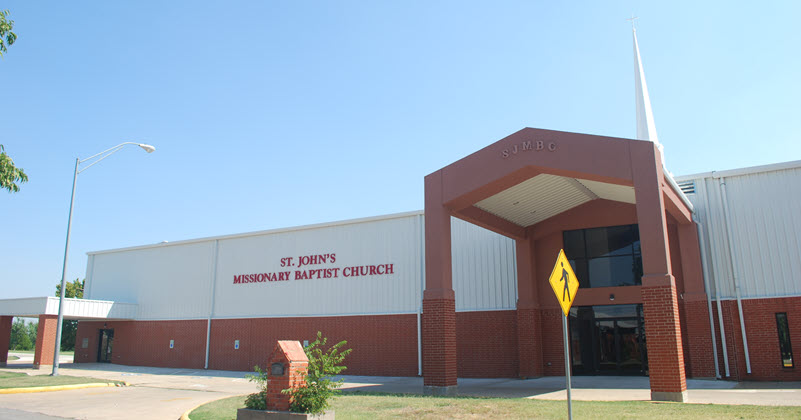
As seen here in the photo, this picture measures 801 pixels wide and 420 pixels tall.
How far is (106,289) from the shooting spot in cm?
3553

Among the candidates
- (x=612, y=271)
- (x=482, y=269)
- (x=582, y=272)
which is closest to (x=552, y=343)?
(x=582, y=272)

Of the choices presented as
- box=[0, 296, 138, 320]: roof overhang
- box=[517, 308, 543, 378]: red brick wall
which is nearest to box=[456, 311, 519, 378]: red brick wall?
box=[517, 308, 543, 378]: red brick wall

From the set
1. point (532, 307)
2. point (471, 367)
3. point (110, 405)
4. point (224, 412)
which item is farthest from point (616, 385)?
point (110, 405)

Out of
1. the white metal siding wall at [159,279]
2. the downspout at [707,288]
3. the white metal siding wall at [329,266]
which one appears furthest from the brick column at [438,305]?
the white metal siding wall at [159,279]

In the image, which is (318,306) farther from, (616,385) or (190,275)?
(616,385)

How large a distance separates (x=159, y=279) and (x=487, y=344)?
20122 mm

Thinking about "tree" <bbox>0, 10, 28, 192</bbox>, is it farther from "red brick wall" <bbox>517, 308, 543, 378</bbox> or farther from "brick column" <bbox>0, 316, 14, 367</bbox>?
"brick column" <bbox>0, 316, 14, 367</bbox>

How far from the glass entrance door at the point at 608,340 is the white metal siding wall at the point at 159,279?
745 inches

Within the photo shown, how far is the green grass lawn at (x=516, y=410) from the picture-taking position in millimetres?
10320

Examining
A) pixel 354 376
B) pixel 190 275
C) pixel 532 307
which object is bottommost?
pixel 354 376

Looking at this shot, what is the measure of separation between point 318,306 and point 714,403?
18119 millimetres

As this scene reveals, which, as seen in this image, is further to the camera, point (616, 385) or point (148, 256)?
point (148, 256)

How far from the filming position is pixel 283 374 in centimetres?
958

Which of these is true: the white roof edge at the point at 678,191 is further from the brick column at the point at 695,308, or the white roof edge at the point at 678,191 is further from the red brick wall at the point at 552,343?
the red brick wall at the point at 552,343
